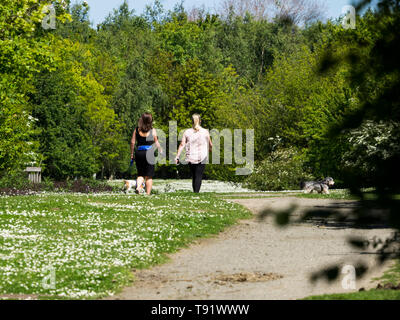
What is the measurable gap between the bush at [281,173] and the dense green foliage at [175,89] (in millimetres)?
164

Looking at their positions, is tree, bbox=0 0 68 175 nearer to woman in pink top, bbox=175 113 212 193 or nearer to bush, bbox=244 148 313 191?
woman in pink top, bbox=175 113 212 193

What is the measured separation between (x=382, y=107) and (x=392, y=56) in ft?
0.58

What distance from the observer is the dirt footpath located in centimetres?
736

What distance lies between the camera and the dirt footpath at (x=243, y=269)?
7.36 meters

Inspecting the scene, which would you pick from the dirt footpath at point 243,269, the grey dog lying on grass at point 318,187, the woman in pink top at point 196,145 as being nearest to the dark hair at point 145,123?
the woman in pink top at point 196,145

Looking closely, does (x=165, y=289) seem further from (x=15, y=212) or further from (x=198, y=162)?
(x=198, y=162)

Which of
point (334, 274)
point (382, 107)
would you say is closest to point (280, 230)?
point (334, 274)

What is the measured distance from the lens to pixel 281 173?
31484mm

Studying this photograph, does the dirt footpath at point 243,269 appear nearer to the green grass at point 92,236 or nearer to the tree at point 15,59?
the green grass at point 92,236

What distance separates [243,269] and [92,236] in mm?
3425

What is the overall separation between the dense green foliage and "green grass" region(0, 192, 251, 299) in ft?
10.4

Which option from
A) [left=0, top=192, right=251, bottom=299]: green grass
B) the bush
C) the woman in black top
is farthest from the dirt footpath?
the bush

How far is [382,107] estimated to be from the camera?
7.05ft

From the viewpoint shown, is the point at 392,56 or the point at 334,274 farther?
the point at 334,274
